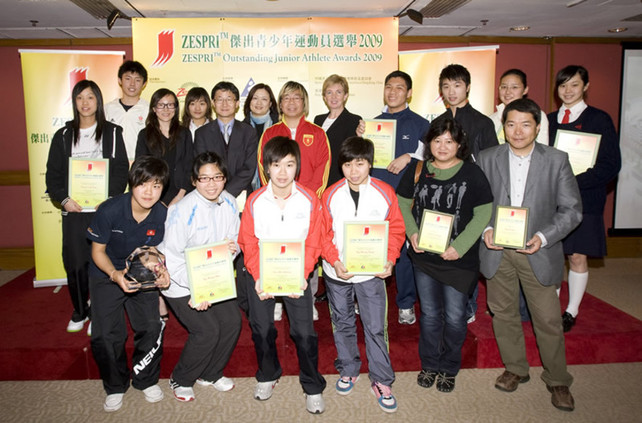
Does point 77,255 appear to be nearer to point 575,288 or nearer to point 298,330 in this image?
point 298,330

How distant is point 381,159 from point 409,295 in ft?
3.49

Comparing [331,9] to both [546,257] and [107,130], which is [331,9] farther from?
[546,257]

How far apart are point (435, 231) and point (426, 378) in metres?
1.03

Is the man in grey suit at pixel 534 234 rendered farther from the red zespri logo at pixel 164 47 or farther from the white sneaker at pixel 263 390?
the red zespri logo at pixel 164 47

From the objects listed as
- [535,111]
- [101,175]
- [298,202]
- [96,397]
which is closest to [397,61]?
[535,111]

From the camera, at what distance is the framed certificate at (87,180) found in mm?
2975

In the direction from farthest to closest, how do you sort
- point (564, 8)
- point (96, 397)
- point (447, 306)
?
point (564, 8), point (96, 397), point (447, 306)

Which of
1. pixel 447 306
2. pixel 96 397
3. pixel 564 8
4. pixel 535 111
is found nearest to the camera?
pixel 535 111

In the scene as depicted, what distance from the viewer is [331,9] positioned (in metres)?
4.48

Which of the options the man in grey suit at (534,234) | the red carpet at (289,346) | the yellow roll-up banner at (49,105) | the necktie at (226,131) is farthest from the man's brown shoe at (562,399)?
the yellow roll-up banner at (49,105)

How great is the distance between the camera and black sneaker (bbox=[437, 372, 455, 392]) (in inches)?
111

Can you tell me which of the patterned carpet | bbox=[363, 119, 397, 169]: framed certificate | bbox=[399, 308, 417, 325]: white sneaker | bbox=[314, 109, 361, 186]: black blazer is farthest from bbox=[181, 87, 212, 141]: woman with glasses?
bbox=[399, 308, 417, 325]: white sneaker

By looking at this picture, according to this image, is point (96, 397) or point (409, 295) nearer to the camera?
point (96, 397)

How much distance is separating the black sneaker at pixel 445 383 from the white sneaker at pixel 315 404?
2.54 feet
